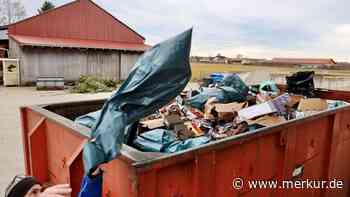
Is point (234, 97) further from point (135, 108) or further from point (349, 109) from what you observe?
point (135, 108)

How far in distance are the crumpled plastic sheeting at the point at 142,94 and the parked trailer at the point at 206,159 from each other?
0.53ft

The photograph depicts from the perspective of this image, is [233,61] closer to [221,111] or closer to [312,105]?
[312,105]

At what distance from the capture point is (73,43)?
20609 mm

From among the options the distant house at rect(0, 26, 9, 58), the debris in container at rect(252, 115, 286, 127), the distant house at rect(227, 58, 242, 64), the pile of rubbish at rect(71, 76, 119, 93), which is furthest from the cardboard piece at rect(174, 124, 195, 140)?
the distant house at rect(227, 58, 242, 64)

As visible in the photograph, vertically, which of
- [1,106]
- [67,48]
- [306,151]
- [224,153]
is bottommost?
[1,106]

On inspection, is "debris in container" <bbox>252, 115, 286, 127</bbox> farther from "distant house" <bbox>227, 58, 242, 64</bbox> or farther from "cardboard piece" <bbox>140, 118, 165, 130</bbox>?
"distant house" <bbox>227, 58, 242, 64</bbox>

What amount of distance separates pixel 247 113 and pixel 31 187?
2.01m

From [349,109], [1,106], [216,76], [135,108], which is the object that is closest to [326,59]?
[216,76]

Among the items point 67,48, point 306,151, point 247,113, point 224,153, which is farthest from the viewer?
point 67,48

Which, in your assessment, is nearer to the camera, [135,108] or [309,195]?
[135,108]

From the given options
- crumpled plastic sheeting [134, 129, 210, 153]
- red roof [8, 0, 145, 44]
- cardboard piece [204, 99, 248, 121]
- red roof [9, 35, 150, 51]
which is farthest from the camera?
red roof [8, 0, 145, 44]

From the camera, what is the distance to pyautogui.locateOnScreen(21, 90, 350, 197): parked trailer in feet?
4.97

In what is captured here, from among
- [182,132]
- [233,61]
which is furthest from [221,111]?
[233,61]

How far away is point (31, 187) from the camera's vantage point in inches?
69.1
